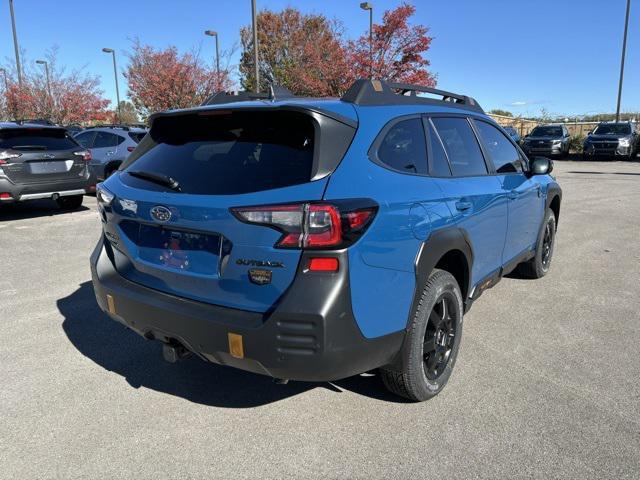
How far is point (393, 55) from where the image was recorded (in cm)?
2514

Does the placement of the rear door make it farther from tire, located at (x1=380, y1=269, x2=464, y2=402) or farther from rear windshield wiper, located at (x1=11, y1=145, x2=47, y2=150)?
rear windshield wiper, located at (x1=11, y1=145, x2=47, y2=150)

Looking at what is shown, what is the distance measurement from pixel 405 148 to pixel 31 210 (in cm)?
957

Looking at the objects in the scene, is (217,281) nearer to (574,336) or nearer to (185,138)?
(185,138)

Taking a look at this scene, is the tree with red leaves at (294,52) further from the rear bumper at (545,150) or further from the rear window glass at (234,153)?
the rear window glass at (234,153)

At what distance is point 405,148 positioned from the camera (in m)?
3.03

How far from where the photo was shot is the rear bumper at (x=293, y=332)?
7.59ft

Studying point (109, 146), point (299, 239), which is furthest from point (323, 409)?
point (109, 146)

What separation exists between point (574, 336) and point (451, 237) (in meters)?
1.79

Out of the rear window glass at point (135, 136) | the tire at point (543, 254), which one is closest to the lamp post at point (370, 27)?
the rear window glass at point (135, 136)

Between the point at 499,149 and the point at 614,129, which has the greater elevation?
the point at 614,129

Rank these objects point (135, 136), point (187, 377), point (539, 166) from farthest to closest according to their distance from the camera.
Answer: point (135, 136) → point (539, 166) → point (187, 377)

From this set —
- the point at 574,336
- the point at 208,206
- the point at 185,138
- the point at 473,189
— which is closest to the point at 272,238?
the point at 208,206

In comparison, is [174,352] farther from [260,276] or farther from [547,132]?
[547,132]

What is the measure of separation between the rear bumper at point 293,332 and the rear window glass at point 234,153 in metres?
0.49
